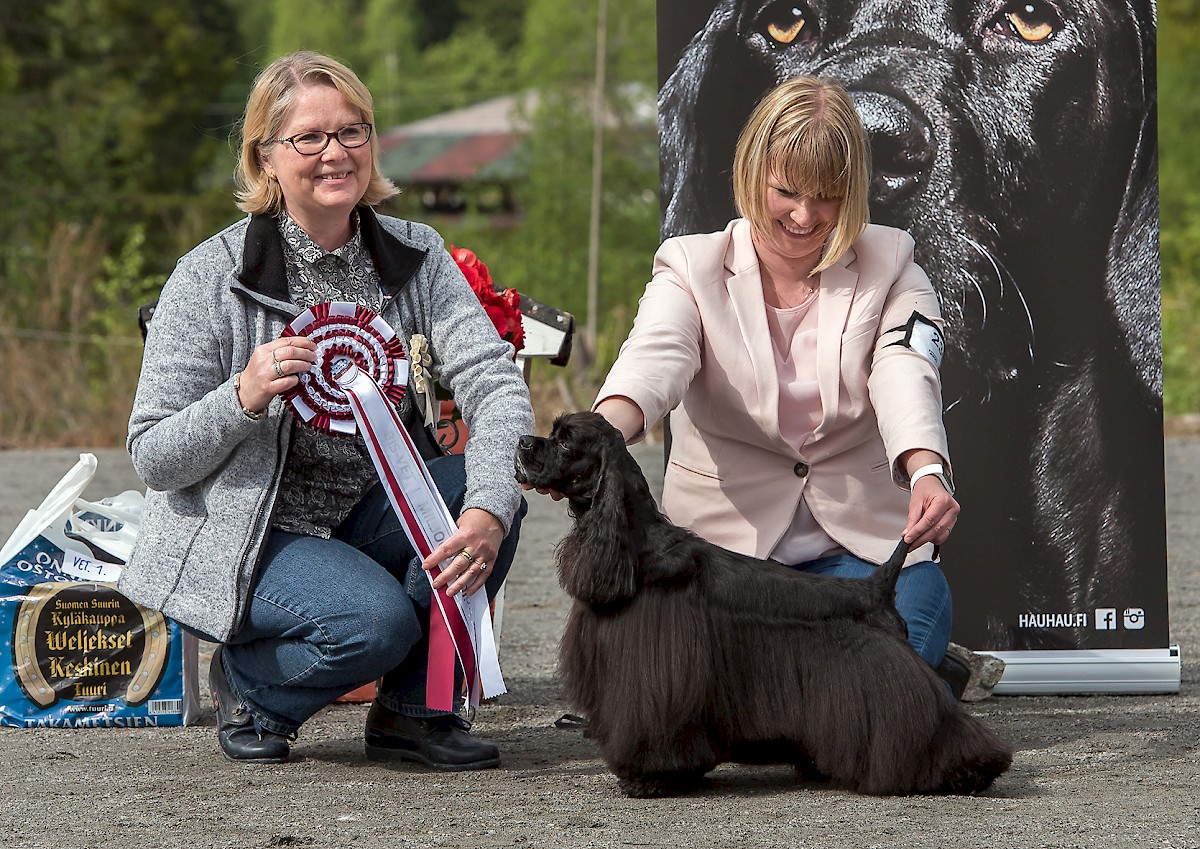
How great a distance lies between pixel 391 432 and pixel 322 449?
185mm

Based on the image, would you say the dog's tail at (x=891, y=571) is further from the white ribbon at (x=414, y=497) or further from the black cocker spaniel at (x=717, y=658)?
the white ribbon at (x=414, y=497)

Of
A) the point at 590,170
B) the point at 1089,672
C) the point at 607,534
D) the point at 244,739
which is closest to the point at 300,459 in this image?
the point at 244,739

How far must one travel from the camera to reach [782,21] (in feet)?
11.2

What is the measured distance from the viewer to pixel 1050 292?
3434mm

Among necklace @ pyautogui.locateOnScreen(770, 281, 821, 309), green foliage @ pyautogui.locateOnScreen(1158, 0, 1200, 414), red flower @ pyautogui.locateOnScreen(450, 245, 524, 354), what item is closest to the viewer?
necklace @ pyautogui.locateOnScreen(770, 281, 821, 309)

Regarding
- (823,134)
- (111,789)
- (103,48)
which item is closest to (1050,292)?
(823,134)

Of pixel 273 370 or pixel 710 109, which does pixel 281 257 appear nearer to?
pixel 273 370

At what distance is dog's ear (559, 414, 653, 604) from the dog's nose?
1.37m

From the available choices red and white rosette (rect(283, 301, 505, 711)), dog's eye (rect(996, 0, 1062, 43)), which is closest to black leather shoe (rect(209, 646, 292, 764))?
red and white rosette (rect(283, 301, 505, 711))

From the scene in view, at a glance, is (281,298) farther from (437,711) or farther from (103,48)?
(103,48)

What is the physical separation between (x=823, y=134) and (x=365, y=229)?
929 millimetres

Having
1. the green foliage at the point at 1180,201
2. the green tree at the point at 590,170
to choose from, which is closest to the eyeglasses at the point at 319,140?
the green foliage at the point at 1180,201

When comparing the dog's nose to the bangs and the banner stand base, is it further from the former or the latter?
the banner stand base

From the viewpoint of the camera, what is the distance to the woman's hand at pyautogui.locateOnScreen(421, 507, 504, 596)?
8.84 feet
